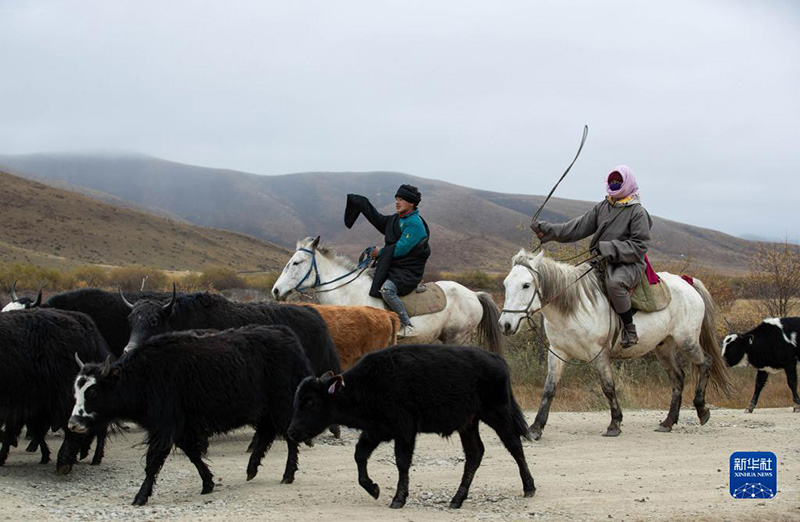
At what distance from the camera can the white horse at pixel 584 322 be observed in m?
11.6

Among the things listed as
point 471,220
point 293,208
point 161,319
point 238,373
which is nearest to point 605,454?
point 238,373

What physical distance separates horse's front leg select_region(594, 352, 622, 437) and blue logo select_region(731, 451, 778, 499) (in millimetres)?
2494

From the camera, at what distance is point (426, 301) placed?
14414 mm

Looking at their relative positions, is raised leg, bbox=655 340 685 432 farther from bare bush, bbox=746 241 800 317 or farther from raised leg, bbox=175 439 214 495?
bare bush, bbox=746 241 800 317

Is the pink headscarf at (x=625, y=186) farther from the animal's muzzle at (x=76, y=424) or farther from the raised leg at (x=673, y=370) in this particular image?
the animal's muzzle at (x=76, y=424)

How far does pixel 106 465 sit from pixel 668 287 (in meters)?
8.21

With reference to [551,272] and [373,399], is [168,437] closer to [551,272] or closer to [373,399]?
[373,399]

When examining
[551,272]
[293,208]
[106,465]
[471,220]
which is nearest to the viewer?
[106,465]

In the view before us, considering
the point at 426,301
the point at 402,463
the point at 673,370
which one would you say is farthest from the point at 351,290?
the point at 402,463

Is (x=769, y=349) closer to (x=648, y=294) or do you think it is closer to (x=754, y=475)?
(x=648, y=294)

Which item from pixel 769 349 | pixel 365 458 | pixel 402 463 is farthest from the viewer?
pixel 769 349

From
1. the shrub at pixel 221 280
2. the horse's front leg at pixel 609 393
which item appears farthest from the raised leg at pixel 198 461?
the shrub at pixel 221 280

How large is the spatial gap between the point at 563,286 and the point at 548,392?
1444mm

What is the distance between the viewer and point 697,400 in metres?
13.0
